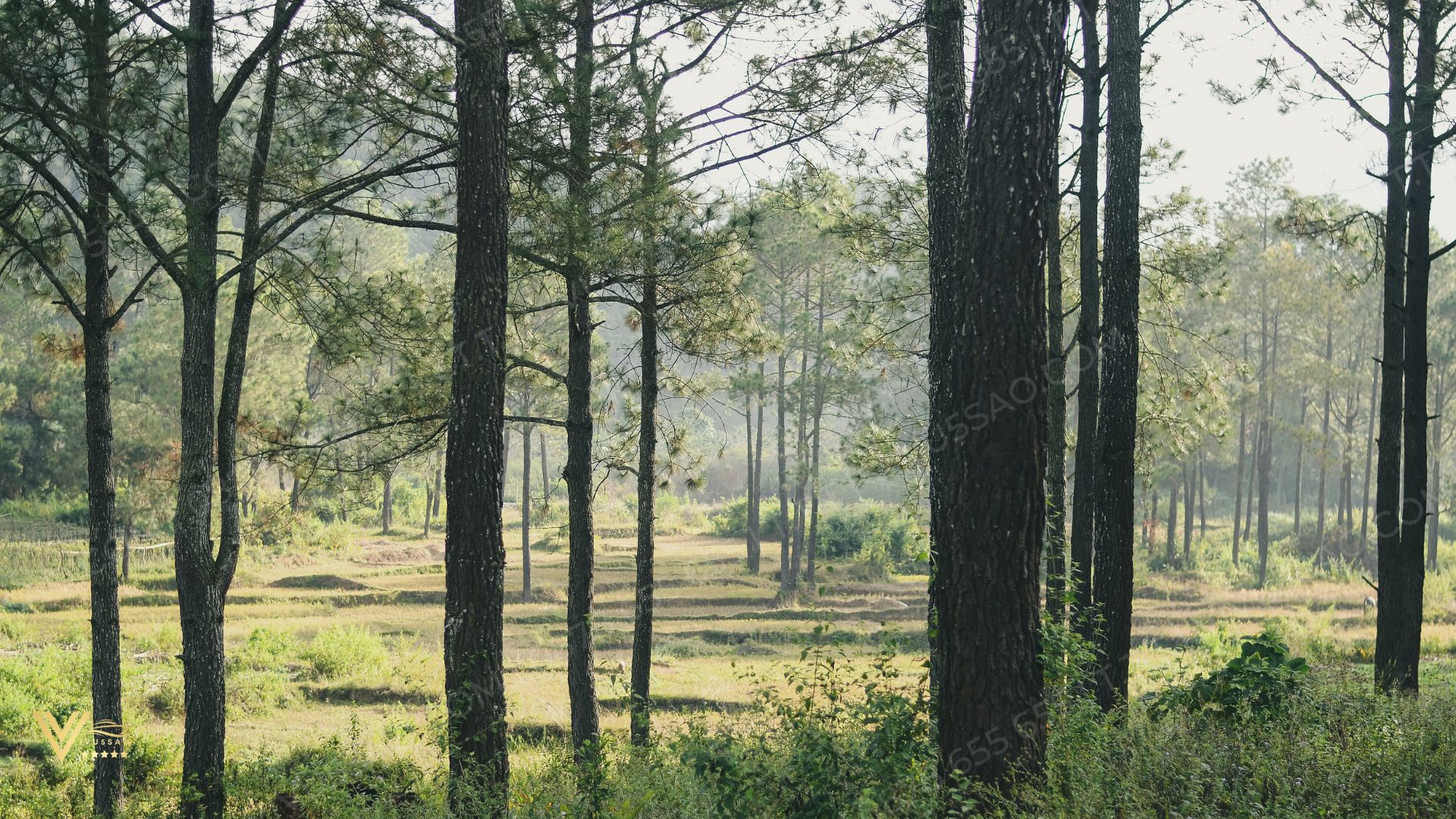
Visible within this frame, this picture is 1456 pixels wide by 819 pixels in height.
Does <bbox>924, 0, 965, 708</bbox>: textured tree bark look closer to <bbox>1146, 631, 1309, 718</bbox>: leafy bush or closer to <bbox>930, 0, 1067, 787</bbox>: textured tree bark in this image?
<bbox>1146, 631, 1309, 718</bbox>: leafy bush

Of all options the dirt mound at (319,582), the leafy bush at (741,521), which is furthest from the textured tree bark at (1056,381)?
the leafy bush at (741,521)

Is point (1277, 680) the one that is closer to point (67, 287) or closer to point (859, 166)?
point (859, 166)

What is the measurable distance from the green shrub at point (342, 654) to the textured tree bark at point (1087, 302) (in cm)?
1188

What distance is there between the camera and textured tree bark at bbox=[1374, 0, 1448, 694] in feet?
29.3

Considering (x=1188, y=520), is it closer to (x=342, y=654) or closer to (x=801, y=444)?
(x=801, y=444)

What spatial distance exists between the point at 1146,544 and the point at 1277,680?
34.3 m

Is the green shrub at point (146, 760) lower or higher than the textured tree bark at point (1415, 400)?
lower

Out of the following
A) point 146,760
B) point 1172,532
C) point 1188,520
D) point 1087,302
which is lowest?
point 1172,532

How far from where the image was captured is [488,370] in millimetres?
6250

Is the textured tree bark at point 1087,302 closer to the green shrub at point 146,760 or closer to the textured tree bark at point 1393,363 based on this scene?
the textured tree bark at point 1393,363

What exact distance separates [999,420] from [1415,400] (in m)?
6.98

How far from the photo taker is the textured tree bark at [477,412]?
6.16 metres

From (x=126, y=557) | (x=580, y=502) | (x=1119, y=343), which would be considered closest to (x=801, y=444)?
(x=126, y=557)

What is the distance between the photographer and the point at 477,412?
6.20m
